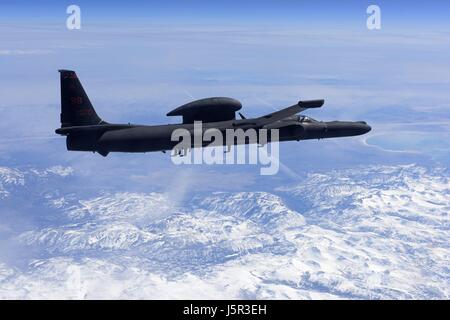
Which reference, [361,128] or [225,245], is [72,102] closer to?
[361,128]

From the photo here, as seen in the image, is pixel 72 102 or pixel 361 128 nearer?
pixel 72 102

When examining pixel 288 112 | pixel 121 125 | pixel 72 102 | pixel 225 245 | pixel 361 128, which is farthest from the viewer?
pixel 225 245

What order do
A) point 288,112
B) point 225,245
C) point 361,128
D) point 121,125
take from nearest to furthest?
point 121,125 < point 288,112 < point 361,128 < point 225,245

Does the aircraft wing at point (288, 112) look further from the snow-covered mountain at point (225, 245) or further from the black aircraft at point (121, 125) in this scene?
the snow-covered mountain at point (225, 245)

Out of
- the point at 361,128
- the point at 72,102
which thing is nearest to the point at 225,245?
the point at 361,128

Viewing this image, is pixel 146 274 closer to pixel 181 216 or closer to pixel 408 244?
pixel 181 216

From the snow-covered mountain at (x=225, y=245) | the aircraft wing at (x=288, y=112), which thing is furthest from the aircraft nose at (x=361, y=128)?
the snow-covered mountain at (x=225, y=245)
